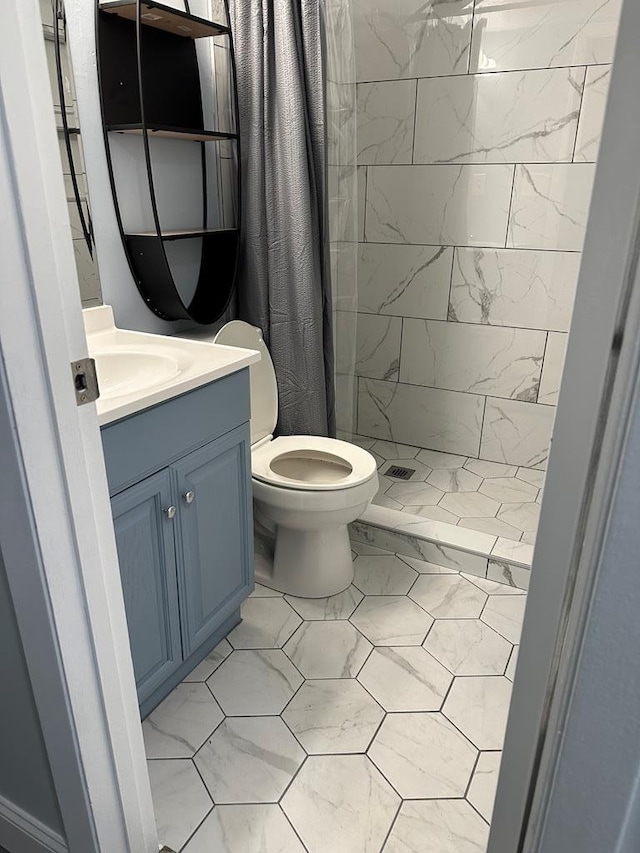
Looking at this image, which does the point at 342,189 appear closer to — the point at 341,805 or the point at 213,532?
the point at 213,532

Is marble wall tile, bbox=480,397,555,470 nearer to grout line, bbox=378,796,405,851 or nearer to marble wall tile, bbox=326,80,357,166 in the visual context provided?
marble wall tile, bbox=326,80,357,166

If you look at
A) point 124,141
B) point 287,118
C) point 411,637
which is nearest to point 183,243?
point 124,141

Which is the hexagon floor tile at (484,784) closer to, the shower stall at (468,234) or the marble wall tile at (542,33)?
the shower stall at (468,234)

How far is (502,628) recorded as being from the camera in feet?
6.64

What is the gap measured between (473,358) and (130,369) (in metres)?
1.74

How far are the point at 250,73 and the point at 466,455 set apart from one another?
1.89m

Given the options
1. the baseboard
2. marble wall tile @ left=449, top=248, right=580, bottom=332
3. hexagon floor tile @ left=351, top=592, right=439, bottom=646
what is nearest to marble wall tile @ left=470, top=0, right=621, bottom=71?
marble wall tile @ left=449, top=248, right=580, bottom=332

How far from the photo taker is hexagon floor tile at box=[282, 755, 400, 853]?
137 centimetres

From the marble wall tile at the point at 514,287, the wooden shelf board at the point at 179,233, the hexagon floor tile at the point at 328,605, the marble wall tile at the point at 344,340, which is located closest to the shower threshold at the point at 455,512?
the hexagon floor tile at the point at 328,605

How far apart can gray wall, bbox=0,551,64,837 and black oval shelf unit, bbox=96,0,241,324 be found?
125 cm

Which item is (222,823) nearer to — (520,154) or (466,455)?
(466,455)

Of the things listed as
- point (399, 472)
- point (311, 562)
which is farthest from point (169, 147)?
point (399, 472)

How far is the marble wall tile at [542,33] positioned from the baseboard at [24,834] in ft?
9.29

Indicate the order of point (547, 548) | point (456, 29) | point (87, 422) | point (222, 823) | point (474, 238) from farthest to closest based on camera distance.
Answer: point (474, 238) → point (456, 29) → point (222, 823) → point (87, 422) → point (547, 548)
